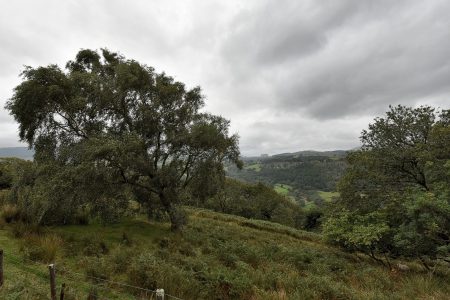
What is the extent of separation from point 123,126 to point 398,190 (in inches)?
753

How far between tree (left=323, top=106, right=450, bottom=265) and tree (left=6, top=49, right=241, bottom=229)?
8.69 m

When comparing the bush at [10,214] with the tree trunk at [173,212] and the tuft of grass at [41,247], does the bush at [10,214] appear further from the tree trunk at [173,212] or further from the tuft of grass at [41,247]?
the tree trunk at [173,212]

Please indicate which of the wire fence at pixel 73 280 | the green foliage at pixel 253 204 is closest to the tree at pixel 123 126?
the wire fence at pixel 73 280

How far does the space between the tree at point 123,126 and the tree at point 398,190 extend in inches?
342

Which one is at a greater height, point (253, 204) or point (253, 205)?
point (253, 204)

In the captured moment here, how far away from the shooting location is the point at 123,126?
59.4 feet

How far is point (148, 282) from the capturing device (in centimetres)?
916

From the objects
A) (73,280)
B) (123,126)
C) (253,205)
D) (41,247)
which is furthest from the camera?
(253,205)

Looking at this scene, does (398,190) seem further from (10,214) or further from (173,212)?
(10,214)

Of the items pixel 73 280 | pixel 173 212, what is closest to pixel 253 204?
pixel 173 212

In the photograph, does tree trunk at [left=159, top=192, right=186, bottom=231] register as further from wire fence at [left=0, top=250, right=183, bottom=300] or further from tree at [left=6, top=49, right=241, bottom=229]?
wire fence at [left=0, top=250, right=183, bottom=300]

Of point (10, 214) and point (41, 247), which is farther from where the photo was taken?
point (10, 214)

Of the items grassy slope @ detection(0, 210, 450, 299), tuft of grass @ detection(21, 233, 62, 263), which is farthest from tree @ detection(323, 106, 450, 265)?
tuft of grass @ detection(21, 233, 62, 263)

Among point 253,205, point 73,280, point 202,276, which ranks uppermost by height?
point 73,280
